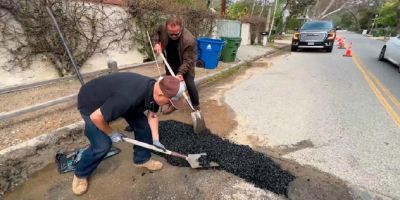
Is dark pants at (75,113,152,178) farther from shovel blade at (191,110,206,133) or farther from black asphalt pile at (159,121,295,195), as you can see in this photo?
shovel blade at (191,110,206,133)

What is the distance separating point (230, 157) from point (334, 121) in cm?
232

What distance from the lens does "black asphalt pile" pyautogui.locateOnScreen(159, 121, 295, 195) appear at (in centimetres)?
296

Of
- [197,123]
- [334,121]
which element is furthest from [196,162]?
[334,121]

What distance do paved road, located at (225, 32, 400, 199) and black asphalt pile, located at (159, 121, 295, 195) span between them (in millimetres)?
469

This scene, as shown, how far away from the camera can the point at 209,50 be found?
322 inches

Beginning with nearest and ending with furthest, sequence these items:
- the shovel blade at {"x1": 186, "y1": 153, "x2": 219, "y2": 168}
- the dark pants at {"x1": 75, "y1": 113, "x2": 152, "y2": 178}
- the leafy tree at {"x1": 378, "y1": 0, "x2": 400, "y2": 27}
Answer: the dark pants at {"x1": 75, "y1": 113, "x2": 152, "y2": 178} < the shovel blade at {"x1": 186, "y1": 153, "x2": 219, "y2": 168} < the leafy tree at {"x1": 378, "y1": 0, "x2": 400, "y2": 27}

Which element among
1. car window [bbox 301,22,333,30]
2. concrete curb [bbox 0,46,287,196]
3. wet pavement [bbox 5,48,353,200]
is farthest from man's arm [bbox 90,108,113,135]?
car window [bbox 301,22,333,30]

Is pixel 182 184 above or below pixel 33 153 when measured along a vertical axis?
below

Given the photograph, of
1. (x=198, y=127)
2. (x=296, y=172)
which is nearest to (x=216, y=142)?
(x=198, y=127)

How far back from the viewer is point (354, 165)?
10.7ft

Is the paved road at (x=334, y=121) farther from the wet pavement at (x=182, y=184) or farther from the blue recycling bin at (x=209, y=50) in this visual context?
the blue recycling bin at (x=209, y=50)

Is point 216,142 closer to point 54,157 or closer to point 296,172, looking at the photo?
point 296,172

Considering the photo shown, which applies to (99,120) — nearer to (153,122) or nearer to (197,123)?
(153,122)

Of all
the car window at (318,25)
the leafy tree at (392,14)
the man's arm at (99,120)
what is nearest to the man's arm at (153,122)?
the man's arm at (99,120)
